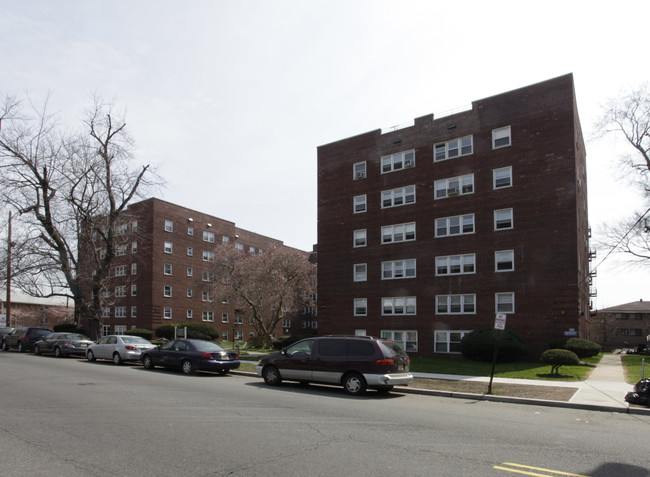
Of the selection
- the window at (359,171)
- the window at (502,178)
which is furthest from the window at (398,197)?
the window at (502,178)

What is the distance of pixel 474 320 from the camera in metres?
29.6

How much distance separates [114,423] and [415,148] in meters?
28.8

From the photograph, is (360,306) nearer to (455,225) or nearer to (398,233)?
(398,233)

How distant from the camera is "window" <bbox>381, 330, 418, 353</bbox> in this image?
3198 cm

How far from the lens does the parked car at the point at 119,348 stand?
2188cm

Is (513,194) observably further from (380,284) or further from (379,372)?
(379,372)

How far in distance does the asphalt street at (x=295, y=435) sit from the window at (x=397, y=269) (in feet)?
65.8

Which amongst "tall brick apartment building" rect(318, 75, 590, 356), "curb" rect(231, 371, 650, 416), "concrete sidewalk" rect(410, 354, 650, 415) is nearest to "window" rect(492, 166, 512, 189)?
"tall brick apartment building" rect(318, 75, 590, 356)

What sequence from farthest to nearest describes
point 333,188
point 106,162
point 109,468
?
point 333,188, point 106,162, point 109,468

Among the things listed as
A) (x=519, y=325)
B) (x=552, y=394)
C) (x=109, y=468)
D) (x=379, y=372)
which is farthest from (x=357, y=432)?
(x=519, y=325)

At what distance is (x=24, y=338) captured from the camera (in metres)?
30.4

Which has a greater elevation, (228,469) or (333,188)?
(333,188)

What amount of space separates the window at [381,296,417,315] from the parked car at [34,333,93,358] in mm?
18511

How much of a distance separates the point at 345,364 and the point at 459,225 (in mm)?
19608
